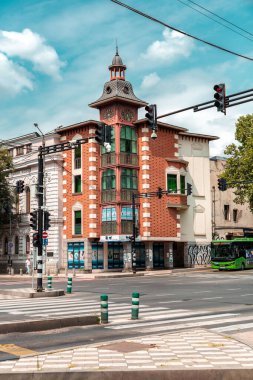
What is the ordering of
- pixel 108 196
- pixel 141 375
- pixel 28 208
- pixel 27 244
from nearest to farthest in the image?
pixel 141 375, pixel 108 196, pixel 27 244, pixel 28 208

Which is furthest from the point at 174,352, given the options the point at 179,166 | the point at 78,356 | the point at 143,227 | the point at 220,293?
the point at 179,166

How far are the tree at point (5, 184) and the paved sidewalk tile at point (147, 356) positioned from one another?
40486 millimetres

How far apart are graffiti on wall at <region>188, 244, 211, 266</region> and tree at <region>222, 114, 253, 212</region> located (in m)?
6.17

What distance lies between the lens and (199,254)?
52.2 metres

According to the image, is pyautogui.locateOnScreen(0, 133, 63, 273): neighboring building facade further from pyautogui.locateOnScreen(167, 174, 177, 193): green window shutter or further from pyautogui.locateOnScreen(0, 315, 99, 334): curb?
pyautogui.locateOnScreen(0, 315, 99, 334): curb

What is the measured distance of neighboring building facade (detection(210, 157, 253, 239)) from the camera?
57219mm

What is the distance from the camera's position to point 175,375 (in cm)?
714

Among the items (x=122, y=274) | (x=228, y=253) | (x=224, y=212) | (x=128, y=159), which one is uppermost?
(x=128, y=159)

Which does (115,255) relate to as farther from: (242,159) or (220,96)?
(220,96)

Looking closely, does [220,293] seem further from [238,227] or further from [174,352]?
[238,227]

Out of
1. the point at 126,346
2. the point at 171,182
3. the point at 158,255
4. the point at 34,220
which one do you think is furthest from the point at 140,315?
the point at 171,182

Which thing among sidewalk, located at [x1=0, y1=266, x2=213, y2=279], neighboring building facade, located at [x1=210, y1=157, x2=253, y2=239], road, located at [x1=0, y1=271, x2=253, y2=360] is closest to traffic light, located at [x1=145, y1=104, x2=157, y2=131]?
road, located at [x1=0, y1=271, x2=253, y2=360]

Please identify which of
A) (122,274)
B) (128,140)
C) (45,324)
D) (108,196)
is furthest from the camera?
(128,140)

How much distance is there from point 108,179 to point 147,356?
39046mm
